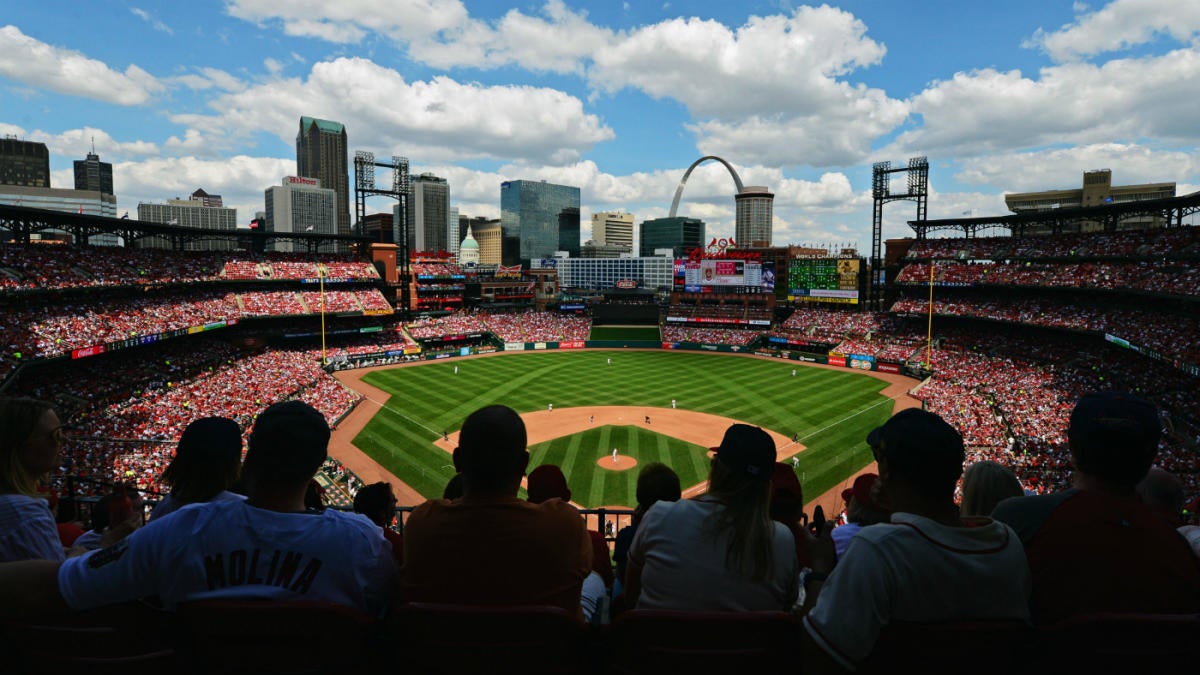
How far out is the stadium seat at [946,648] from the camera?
2508mm

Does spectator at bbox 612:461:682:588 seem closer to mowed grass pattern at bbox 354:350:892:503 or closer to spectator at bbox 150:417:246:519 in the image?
spectator at bbox 150:417:246:519

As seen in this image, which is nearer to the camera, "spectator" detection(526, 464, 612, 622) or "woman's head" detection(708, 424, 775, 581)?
"woman's head" detection(708, 424, 775, 581)

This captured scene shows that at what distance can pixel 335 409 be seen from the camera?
39000mm

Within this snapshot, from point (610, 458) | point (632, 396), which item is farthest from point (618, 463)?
point (632, 396)

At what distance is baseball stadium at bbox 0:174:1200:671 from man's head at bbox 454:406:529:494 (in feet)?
0.49

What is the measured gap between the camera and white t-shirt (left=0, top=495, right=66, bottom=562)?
3250mm

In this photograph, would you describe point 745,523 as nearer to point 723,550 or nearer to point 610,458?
point 723,550

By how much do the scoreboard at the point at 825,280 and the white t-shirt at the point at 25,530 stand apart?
251 feet

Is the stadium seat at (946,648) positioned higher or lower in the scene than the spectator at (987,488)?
lower

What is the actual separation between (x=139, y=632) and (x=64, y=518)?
5.99m

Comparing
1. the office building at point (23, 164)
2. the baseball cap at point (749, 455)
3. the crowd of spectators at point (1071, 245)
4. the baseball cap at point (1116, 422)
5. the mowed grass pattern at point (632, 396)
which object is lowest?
the mowed grass pattern at point (632, 396)

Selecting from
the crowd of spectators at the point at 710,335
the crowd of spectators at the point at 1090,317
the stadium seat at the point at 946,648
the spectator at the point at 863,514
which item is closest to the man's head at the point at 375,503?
the spectator at the point at 863,514

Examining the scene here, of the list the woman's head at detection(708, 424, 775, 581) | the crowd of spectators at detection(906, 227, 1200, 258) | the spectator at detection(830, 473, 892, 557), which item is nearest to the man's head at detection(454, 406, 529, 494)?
the woman's head at detection(708, 424, 775, 581)

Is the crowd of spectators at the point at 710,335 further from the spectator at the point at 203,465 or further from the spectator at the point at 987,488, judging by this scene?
the spectator at the point at 203,465
